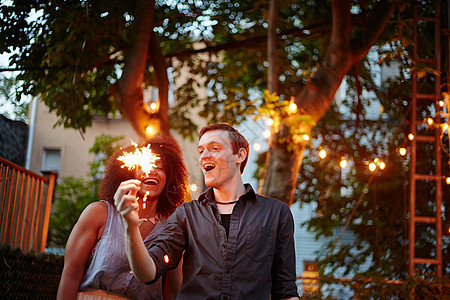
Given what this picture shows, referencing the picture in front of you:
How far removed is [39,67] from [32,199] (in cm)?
124

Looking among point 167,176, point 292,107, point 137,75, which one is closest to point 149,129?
point 137,75

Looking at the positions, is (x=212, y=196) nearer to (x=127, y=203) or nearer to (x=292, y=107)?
(x=127, y=203)

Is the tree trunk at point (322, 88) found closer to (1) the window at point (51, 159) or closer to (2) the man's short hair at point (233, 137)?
(2) the man's short hair at point (233, 137)

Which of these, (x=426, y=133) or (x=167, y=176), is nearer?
(x=167, y=176)

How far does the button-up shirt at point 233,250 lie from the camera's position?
2.40 meters

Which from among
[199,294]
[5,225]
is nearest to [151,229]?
[199,294]

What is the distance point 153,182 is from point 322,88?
3.99m

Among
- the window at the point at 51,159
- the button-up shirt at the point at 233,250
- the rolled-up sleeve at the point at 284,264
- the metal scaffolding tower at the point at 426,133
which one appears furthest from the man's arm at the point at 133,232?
the window at the point at 51,159

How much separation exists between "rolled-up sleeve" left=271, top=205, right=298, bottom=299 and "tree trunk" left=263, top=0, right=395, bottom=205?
12.8ft

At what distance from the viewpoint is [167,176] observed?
3232 millimetres

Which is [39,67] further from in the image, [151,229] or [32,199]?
[151,229]

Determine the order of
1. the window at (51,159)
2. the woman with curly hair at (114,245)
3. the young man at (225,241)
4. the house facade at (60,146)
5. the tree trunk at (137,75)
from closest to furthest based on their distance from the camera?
the young man at (225,241) < the woman with curly hair at (114,245) < the tree trunk at (137,75) < the house facade at (60,146) < the window at (51,159)

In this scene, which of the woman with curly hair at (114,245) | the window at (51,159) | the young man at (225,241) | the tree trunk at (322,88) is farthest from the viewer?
the window at (51,159)

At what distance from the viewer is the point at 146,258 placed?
225 cm
